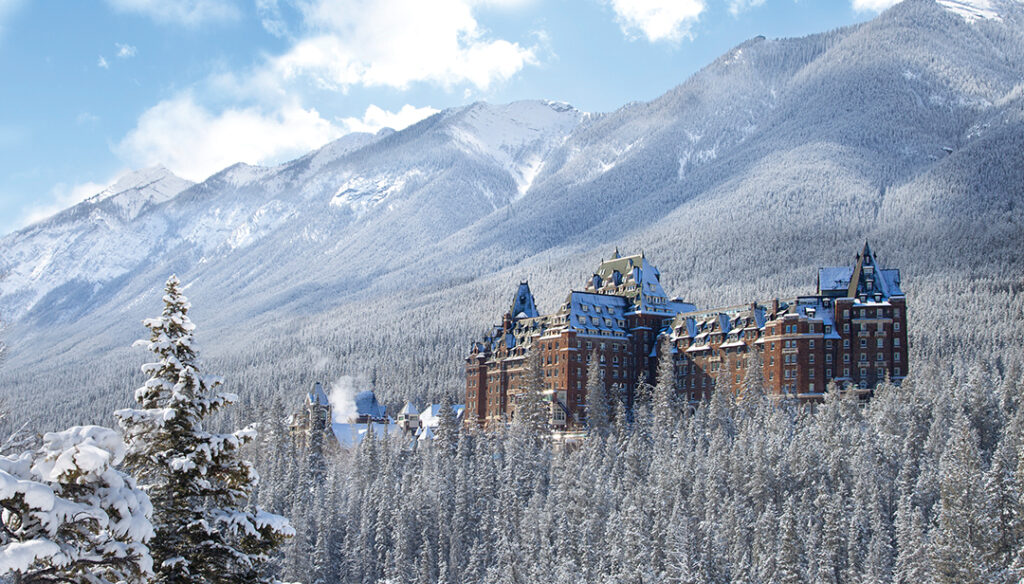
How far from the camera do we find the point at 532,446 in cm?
12431

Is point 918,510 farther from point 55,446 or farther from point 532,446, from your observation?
point 55,446

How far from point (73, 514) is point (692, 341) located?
128184mm

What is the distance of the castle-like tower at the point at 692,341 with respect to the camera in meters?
124

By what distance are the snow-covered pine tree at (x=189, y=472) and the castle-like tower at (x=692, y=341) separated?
106 m

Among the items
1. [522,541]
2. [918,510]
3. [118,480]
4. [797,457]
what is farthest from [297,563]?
[118,480]

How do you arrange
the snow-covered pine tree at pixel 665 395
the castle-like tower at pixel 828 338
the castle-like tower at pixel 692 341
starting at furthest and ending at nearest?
the castle-like tower at pixel 692 341
the castle-like tower at pixel 828 338
the snow-covered pine tree at pixel 665 395

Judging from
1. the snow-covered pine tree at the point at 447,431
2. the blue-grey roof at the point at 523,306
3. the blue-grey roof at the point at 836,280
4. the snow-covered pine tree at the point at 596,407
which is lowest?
the snow-covered pine tree at the point at 447,431

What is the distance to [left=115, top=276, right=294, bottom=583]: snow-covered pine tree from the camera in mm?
20781

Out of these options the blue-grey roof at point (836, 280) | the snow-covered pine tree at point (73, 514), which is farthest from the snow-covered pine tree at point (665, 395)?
the snow-covered pine tree at point (73, 514)

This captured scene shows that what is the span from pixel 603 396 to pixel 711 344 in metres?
16.7

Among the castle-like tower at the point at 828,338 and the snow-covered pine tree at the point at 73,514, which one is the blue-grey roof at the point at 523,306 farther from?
the snow-covered pine tree at the point at 73,514

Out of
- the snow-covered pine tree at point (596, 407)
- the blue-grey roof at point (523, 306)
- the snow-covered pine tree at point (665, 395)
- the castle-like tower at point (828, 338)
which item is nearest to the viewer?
the snow-covered pine tree at point (665, 395)

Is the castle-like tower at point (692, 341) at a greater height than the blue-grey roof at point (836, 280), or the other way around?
the blue-grey roof at point (836, 280)

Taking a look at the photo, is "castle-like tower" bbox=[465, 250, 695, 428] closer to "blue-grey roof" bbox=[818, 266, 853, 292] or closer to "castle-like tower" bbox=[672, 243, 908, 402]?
"castle-like tower" bbox=[672, 243, 908, 402]
